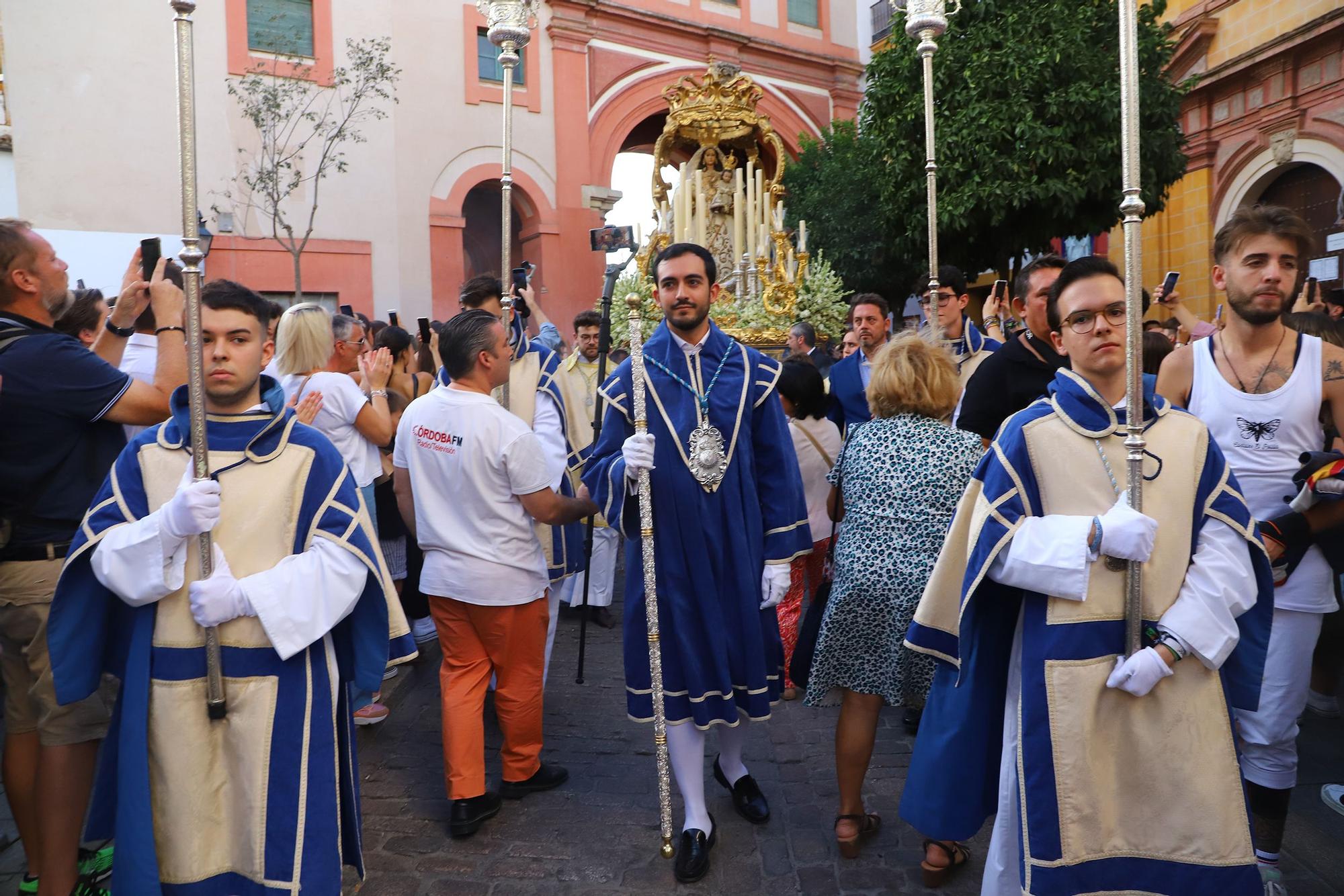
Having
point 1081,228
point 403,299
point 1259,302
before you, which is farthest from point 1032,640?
Result: point 403,299

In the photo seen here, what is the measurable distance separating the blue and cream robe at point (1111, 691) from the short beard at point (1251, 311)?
90 cm

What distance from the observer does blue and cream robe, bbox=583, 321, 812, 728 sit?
135 inches

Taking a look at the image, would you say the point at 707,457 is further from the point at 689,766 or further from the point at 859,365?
the point at 859,365

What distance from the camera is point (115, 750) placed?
246 cm

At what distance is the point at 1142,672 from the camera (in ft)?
7.34

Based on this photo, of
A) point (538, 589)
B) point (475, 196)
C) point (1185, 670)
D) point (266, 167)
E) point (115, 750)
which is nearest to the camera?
point (1185, 670)

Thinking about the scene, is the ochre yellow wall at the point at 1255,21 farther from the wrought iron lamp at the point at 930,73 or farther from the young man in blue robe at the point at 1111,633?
the young man in blue robe at the point at 1111,633

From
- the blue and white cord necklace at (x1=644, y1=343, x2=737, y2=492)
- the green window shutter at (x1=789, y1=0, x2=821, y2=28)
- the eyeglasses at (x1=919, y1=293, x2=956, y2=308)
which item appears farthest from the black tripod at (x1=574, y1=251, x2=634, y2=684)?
the green window shutter at (x1=789, y1=0, x2=821, y2=28)

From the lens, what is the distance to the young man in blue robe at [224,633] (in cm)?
236

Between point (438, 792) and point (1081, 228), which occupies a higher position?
point (1081, 228)

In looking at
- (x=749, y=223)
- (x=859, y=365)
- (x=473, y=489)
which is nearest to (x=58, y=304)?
(x=473, y=489)

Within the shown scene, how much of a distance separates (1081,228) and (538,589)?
11787mm

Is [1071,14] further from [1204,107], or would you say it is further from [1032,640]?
[1032,640]

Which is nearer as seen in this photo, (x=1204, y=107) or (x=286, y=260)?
(x=1204, y=107)
